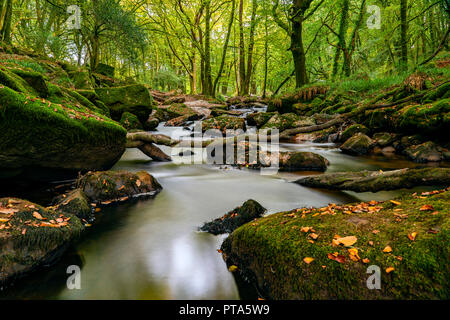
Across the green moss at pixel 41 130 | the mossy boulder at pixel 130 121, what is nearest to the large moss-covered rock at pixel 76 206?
the green moss at pixel 41 130

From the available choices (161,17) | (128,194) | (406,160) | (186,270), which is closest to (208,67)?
(161,17)

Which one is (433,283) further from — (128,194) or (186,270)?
(128,194)

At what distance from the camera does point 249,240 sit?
7.06ft

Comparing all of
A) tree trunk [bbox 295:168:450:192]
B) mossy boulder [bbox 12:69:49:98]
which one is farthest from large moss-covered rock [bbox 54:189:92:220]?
tree trunk [bbox 295:168:450:192]

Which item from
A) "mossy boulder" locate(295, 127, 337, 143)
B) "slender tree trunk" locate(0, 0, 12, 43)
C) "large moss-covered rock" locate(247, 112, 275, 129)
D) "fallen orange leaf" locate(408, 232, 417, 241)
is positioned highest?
"slender tree trunk" locate(0, 0, 12, 43)

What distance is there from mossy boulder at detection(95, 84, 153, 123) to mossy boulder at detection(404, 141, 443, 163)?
32.9 feet

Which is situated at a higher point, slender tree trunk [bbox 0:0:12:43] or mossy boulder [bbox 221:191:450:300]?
slender tree trunk [bbox 0:0:12:43]

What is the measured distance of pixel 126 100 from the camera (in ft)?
35.1

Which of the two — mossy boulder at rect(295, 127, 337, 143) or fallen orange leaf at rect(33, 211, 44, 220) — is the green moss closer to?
fallen orange leaf at rect(33, 211, 44, 220)

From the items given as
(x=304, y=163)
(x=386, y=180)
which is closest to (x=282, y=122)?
(x=304, y=163)

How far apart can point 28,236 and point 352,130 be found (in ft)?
31.8

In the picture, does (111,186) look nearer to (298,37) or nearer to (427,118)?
(427,118)

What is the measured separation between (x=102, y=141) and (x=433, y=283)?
486 centimetres

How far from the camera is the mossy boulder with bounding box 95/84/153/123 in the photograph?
10438mm
